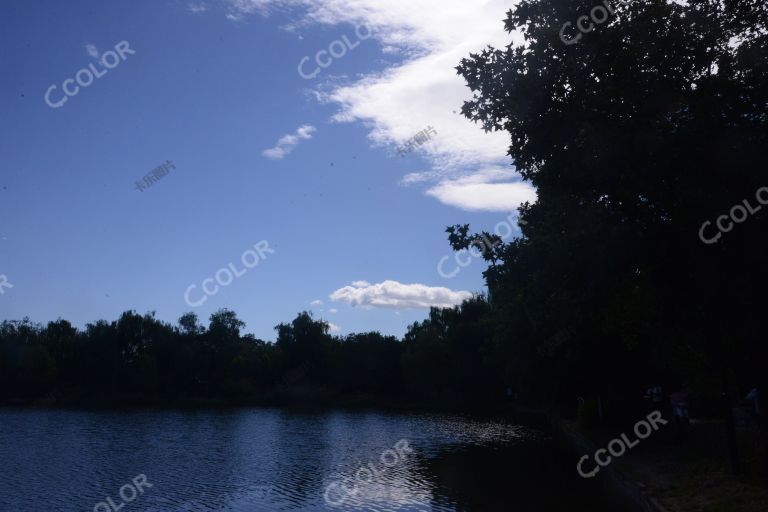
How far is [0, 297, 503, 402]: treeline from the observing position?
100 metres

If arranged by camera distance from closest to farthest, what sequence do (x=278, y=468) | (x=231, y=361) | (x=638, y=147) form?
1. (x=638, y=147)
2. (x=278, y=468)
3. (x=231, y=361)

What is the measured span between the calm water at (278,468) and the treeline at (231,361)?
43.5 metres

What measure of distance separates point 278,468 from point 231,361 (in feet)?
277

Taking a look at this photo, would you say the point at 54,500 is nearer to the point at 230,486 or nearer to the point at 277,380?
the point at 230,486

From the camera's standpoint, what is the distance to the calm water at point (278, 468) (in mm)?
23578

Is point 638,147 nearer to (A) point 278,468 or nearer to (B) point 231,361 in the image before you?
(A) point 278,468

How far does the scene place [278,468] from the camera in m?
32.7

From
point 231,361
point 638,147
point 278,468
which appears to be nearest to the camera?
point 638,147

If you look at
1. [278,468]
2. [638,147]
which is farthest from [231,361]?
[638,147]

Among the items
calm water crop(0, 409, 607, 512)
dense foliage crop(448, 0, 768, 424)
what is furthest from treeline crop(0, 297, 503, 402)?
dense foliage crop(448, 0, 768, 424)

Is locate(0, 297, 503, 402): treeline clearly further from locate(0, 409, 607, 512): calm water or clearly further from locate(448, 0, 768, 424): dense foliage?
locate(448, 0, 768, 424): dense foliage

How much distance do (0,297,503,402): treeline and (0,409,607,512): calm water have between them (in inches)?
1713

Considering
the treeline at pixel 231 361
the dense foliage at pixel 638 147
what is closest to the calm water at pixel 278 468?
the dense foliage at pixel 638 147

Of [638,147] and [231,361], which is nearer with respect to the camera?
[638,147]
